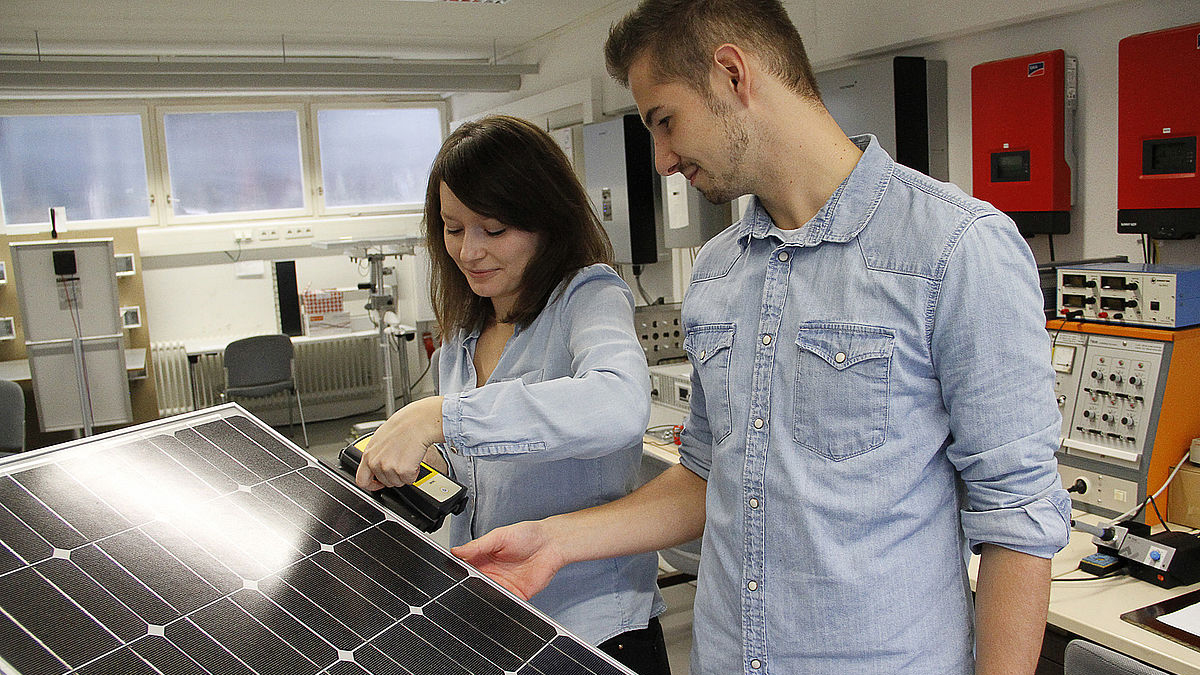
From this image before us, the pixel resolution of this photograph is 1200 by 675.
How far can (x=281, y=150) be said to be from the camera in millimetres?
8133

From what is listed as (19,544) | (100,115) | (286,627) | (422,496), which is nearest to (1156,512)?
(422,496)

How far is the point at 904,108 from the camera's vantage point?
3.40 m

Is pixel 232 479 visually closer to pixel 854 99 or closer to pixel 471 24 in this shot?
pixel 854 99

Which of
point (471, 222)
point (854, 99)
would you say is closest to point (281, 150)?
point (854, 99)

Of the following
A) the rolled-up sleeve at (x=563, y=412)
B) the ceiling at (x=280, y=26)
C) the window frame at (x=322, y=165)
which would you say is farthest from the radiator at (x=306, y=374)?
the rolled-up sleeve at (x=563, y=412)

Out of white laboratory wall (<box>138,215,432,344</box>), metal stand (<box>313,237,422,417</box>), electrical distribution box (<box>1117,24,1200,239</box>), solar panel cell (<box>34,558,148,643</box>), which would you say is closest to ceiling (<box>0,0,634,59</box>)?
metal stand (<box>313,237,422,417</box>)

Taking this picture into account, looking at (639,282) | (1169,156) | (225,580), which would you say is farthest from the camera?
(639,282)

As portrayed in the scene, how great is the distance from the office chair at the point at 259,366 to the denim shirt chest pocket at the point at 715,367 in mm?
6144

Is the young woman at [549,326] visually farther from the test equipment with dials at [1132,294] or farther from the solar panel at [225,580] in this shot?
the test equipment with dials at [1132,294]

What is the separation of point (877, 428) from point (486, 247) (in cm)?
65

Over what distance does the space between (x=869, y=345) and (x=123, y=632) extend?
31.6 inches

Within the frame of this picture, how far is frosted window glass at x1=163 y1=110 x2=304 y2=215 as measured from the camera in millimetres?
7773

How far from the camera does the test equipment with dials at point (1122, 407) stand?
222cm

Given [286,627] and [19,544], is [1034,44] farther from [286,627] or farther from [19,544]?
[19,544]
